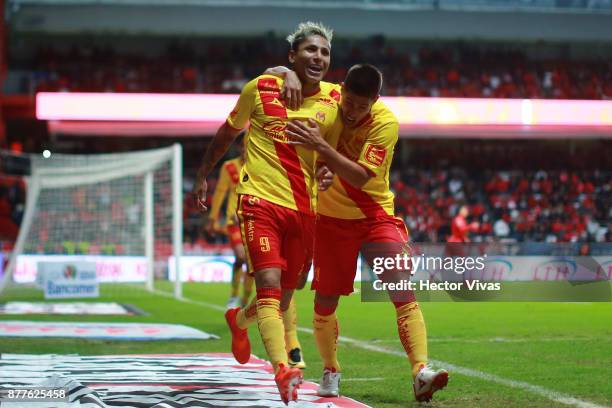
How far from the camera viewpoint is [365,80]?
5.46 meters

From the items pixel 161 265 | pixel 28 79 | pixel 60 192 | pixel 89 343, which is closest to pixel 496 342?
pixel 89 343

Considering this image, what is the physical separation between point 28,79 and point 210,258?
1186 cm

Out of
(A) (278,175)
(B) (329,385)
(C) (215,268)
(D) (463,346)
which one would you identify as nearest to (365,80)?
(A) (278,175)

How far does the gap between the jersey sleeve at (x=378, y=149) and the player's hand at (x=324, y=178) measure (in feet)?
0.71

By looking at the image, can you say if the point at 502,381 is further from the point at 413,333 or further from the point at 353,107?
the point at 353,107

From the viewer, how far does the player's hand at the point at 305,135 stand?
5281mm

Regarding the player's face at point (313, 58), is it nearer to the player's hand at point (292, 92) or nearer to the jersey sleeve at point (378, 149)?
the player's hand at point (292, 92)

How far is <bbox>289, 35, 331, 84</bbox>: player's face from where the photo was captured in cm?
562

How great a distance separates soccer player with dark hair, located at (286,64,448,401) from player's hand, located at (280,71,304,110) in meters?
0.19

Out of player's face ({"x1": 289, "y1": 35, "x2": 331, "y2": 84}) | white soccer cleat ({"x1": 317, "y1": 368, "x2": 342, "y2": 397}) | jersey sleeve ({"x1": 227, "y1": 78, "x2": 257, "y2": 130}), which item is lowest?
white soccer cleat ({"x1": 317, "y1": 368, "x2": 342, "y2": 397})

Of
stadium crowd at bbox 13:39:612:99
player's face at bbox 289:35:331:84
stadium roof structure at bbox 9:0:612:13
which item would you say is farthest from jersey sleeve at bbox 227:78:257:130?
stadium roof structure at bbox 9:0:612:13

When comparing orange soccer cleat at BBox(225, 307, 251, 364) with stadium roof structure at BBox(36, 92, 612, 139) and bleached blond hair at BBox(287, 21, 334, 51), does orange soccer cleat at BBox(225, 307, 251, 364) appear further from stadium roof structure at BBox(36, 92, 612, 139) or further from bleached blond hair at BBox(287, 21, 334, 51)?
stadium roof structure at BBox(36, 92, 612, 139)

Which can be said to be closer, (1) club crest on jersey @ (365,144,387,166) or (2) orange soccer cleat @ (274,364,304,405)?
(2) orange soccer cleat @ (274,364,304,405)

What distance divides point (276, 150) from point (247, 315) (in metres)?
1.11
